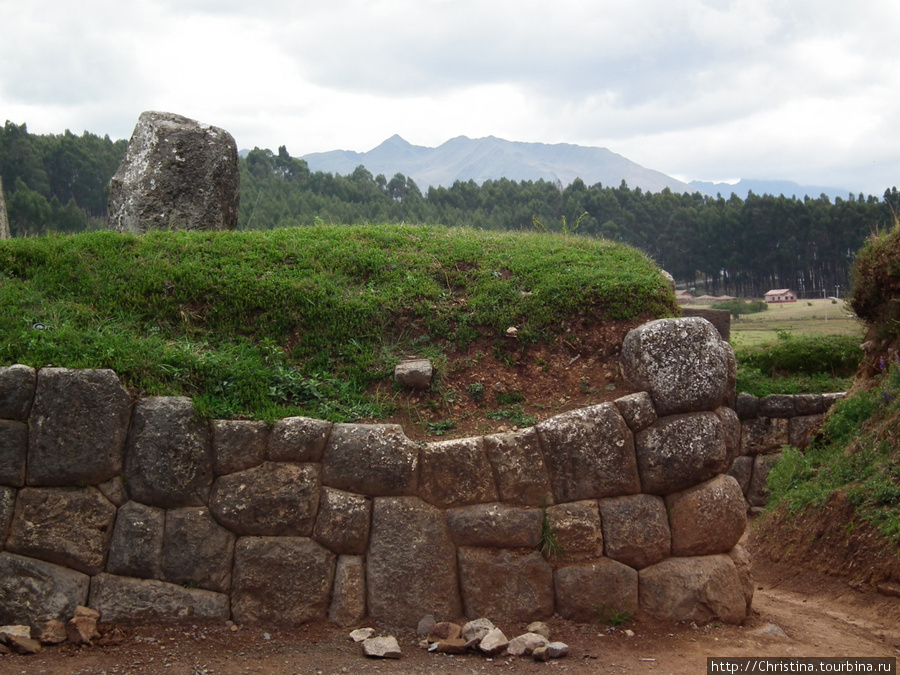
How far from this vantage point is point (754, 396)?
13.3 metres

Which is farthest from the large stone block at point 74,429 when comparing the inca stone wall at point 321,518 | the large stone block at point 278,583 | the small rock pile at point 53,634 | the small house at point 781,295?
the small house at point 781,295

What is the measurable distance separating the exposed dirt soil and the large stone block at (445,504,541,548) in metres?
0.73

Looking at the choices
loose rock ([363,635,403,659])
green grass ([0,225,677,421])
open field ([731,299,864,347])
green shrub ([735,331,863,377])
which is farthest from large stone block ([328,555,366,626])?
open field ([731,299,864,347])

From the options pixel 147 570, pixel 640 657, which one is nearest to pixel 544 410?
pixel 640 657

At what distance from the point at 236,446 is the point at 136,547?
3.66ft

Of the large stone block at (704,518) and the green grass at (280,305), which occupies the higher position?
the green grass at (280,305)

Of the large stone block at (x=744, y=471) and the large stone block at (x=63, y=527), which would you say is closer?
the large stone block at (x=63, y=527)

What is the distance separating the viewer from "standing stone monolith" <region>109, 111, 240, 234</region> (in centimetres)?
1041

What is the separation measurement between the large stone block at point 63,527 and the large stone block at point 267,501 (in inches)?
36.4

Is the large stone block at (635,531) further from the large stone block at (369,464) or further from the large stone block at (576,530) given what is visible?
the large stone block at (369,464)

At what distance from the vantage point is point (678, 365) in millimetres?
6984

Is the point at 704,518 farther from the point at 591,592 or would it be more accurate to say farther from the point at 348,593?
the point at 348,593

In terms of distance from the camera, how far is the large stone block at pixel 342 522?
634 cm

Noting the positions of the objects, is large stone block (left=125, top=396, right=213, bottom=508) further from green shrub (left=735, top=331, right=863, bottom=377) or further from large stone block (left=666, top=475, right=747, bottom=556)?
green shrub (left=735, top=331, right=863, bottom=377)
